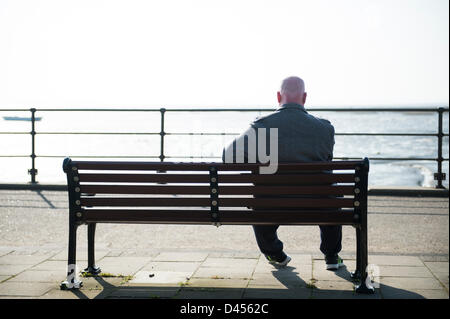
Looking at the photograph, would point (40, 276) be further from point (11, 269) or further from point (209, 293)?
point (209, 293)

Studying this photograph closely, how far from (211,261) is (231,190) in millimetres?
1113

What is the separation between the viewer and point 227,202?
14.1 feet

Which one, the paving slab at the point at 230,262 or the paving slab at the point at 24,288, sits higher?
the paving slab at the point at 230,262

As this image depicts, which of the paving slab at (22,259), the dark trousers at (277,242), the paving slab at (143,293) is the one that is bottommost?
the paving slab at (143,293)

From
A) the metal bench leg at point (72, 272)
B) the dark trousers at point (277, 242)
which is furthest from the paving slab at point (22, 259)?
the dark trousers at point (277, 242)

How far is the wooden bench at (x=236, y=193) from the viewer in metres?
4.18

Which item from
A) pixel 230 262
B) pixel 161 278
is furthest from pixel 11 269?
pixel 230 262

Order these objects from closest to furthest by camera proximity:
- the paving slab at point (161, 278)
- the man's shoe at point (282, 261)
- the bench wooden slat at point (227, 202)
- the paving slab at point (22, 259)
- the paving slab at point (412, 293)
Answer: the paving slab at point (412, 293)
the bench wooden slat at point (227, 202)
the paving slab at point (161, 278)
the man's shoe at point (282, 261)
the paving slab at point (22, 259)

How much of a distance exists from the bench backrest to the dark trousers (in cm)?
44

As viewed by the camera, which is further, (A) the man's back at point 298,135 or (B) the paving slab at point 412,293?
(A) the man's back at point 298,135

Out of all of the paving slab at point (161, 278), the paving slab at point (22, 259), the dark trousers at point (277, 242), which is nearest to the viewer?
the paving slab at point (161, 278)

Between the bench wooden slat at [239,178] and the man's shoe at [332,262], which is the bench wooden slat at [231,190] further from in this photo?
the man's shoe at [332,262]
